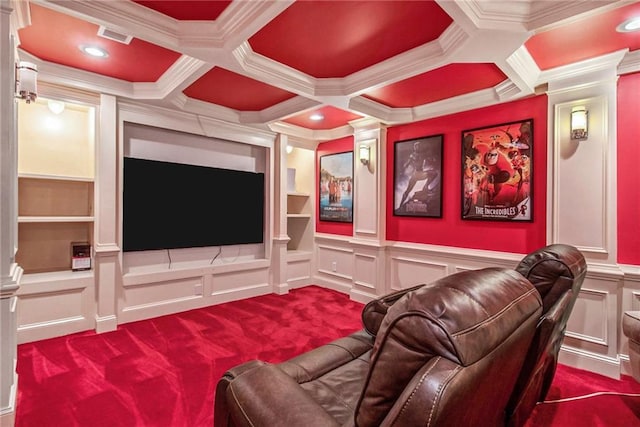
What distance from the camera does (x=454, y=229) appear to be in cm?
374

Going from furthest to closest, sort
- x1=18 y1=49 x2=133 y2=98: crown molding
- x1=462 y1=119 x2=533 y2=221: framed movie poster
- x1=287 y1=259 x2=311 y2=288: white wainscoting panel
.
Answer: x1=287 y1=259 x2=311 y2=288: white wainscoting panel, x1=462 y1=119 x2=533 y2=221: framed movie poster, x1=18 y1=49 x2=133 y2=98: crown molding

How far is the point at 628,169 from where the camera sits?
102 inches

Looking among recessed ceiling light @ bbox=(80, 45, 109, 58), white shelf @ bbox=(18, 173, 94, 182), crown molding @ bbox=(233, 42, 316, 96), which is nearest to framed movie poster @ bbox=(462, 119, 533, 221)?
crown molding @ bbox=(233, 42, 316, 96)

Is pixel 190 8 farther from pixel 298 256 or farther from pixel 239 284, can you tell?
pixel 298 256

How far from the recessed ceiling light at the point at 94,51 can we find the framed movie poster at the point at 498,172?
3609mm

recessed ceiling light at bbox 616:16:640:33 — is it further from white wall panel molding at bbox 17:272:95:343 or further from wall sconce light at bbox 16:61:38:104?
white wall panel molding at bbox 17:272:95:343

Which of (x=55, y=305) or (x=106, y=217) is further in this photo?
(x=106, y=217)

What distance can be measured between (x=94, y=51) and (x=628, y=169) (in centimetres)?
449

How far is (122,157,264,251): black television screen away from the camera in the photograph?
→ 3561 millimetres

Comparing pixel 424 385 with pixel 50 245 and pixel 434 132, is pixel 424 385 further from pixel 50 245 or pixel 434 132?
pixel 50 245

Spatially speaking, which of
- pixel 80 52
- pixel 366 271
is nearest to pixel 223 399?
pixel 80 52

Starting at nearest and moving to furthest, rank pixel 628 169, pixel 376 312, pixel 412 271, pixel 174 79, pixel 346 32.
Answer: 1. pixel 376 312
2. pixel 346 32
3. pixel 628 169
4. pixel 174 79
5. pixel 412 271

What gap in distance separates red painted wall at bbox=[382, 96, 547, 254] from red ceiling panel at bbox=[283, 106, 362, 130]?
2.13ft

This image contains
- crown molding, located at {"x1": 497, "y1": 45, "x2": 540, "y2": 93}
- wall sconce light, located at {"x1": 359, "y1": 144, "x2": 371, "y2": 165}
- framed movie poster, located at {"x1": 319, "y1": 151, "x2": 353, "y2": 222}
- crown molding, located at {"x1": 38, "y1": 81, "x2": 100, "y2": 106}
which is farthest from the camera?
framed movie poster, located at {"x1": 319, "y1": 151, "x2": 353, "y2": 222}
